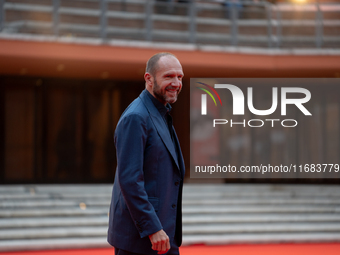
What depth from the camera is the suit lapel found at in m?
2.16

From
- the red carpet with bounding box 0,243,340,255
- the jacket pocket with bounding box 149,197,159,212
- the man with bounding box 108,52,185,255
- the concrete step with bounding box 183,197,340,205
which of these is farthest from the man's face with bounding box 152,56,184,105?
the concrete step with bounding box 183,197,340,205

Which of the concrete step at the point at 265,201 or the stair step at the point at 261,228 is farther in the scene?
the concrete step at the point at 265,201

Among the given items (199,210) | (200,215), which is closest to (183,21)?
(199,210)

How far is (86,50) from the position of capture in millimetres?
8867

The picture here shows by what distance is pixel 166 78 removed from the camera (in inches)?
85.4

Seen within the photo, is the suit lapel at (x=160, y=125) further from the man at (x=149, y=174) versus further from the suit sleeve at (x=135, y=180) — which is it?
the suit sleeve at (x=135, y=180)

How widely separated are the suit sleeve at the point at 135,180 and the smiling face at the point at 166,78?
0.86 ft

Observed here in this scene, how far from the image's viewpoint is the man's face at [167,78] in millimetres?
2146

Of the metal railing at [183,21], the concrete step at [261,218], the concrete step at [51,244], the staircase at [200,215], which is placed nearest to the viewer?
the concrete step at [51,244]

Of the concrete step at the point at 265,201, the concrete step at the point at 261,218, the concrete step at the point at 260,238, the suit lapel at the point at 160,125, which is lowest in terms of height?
the concrete step at the point at 260,238

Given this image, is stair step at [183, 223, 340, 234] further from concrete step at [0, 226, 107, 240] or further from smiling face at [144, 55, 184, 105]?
smiling face at [144, 55, 184, 105]

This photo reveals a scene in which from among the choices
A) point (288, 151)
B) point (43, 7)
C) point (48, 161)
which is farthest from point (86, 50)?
point (288, 151)

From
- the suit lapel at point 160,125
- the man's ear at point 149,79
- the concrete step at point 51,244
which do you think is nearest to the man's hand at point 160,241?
the suit lapel at point 160,125

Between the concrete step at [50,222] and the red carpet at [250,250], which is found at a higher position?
the concrete step at [50,222]
